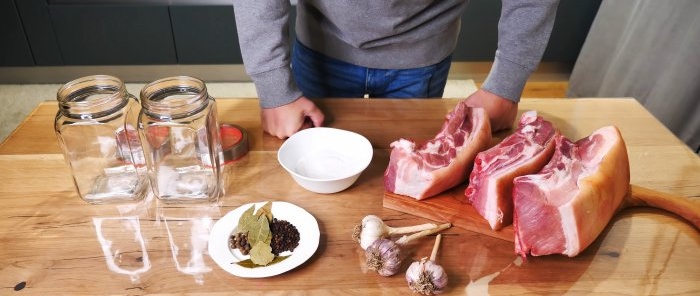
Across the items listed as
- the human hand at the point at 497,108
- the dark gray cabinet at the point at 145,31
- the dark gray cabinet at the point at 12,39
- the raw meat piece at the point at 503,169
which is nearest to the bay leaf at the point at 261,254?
the raw meat piece at the point at 503,169

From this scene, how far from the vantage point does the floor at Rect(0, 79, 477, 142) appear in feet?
8.09

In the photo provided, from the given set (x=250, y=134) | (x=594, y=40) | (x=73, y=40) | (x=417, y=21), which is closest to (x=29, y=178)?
(x=250, y=134)

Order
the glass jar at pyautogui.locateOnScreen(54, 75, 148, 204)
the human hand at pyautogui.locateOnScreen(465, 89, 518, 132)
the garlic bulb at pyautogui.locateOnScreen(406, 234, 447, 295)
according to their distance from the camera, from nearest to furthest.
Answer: the garlic bulb at pyautogui.locateOnScreen(406, 234, 447, 295) → the glass jar at pyautogui.locateOnScreen(54, 75, 148, 204) → the human hand at pyautogui.locateOnScreen(465, 89, 518, 132)

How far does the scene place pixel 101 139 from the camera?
33.9 inches

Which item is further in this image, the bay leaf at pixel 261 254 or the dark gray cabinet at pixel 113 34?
the dark gray cabinet at pixel 113 34

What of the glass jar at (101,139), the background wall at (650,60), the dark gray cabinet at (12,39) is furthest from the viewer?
the dark gray cabinet at (12,39)

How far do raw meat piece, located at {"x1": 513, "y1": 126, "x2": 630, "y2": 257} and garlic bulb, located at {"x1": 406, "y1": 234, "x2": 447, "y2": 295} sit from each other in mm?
154

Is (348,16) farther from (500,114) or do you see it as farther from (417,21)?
(500,114)

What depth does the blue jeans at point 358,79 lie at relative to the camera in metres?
1.25

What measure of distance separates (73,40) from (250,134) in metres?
1.91

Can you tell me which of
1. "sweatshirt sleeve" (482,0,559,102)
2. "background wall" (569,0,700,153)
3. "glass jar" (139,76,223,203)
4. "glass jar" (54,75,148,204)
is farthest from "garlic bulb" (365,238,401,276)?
"background wall" (569,0,700,153)

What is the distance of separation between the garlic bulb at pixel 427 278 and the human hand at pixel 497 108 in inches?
18.4

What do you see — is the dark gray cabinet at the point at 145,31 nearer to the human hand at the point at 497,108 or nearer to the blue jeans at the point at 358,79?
the blue jeans at the point at 358,79

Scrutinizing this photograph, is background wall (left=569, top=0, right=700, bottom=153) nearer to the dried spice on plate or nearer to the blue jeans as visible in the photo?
the blue jeans
